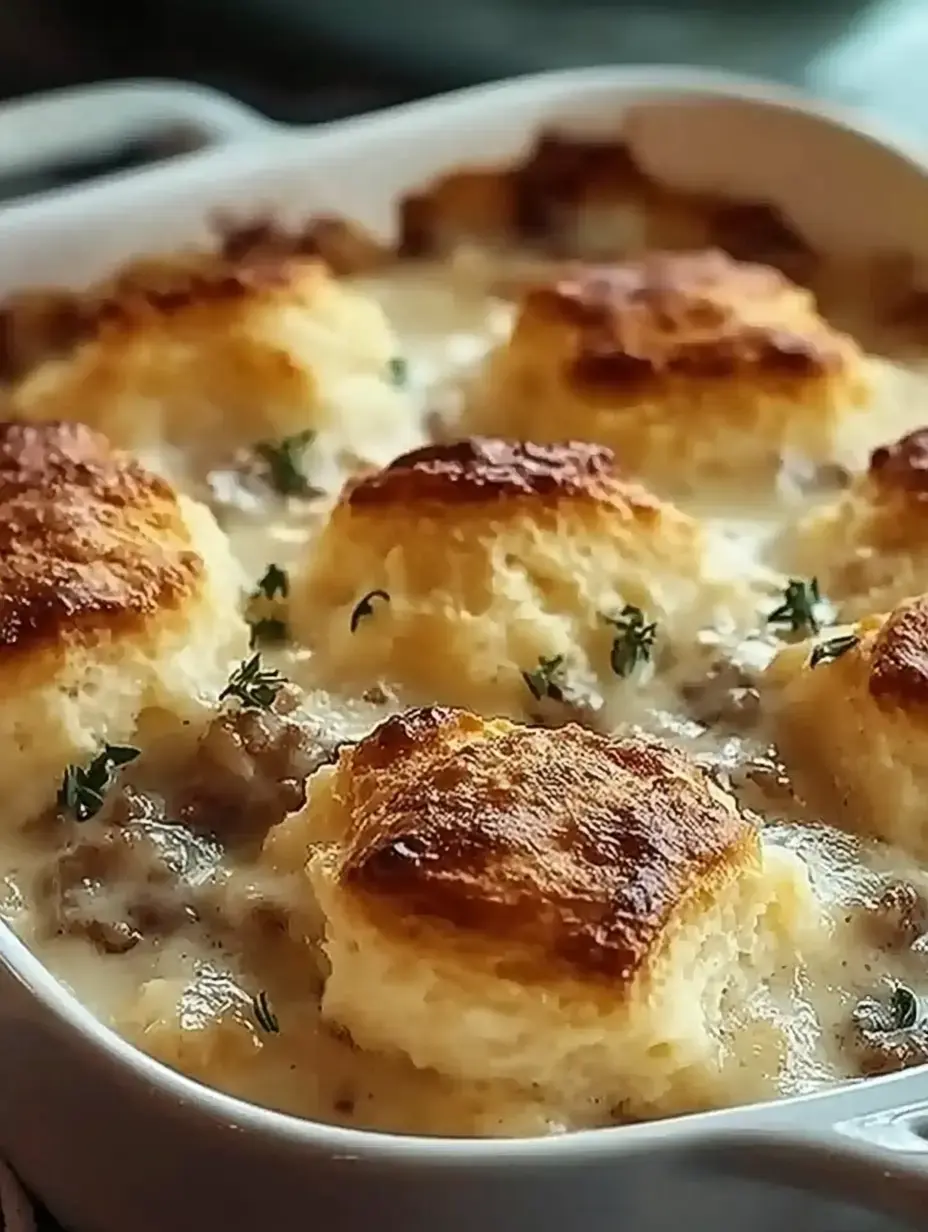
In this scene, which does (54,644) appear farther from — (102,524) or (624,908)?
(624,908)

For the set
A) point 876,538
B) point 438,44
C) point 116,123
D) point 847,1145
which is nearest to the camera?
point 847,1145

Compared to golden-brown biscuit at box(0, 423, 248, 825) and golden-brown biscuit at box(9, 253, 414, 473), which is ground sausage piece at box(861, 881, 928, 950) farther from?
golden-brown biscuit at box(9, 253, 414, 473)

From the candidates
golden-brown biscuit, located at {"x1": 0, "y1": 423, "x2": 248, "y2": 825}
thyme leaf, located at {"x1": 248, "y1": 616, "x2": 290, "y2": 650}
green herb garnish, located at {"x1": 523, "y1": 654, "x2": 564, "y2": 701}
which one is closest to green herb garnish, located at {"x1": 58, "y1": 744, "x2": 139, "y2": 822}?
golden-brown biscuit, located at {"x1": 0, "y1": 423, "x2": 248, "y2": 825}

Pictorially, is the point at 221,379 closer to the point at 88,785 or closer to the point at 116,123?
the point at 116,123

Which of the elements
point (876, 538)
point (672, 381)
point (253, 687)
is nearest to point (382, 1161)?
point (253, 687)

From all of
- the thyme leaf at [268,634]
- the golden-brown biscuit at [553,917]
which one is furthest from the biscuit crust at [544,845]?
the thyme leaf at [268,634]

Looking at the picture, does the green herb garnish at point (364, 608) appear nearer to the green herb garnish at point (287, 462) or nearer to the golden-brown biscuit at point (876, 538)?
the green herb garnish at point (287, 462)
